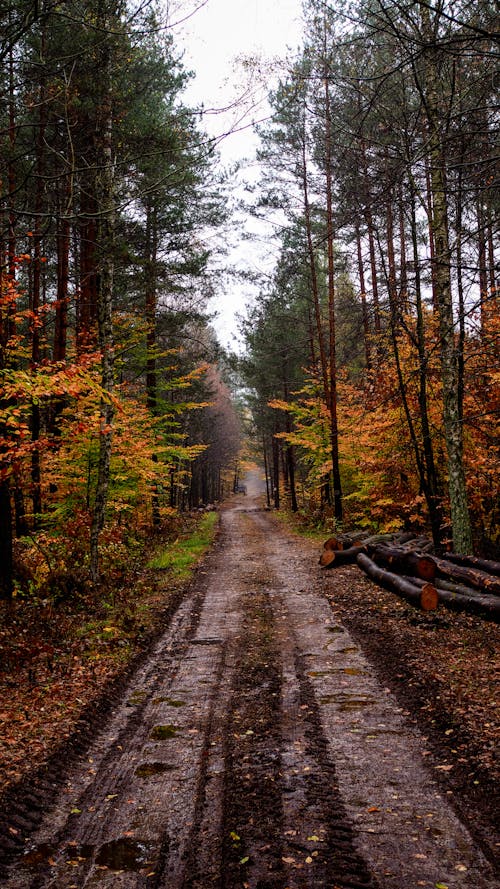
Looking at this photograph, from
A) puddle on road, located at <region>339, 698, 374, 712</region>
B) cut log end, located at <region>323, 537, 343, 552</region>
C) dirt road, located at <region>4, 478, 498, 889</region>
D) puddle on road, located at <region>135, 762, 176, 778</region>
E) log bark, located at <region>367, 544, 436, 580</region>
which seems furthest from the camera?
cut log end, located at <region>323, 537, 343, 552</region>

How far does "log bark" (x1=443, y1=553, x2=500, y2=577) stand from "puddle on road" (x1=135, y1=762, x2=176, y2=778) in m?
6.16

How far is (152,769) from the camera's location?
439cm

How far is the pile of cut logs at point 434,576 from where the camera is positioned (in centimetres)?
803

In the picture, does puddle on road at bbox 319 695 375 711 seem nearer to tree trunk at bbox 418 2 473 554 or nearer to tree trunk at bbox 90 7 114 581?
tree trunk at bbox 418 2 473 554

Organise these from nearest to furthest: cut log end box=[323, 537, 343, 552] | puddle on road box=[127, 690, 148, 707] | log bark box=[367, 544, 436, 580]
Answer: puddle on road box=[127, 690, 148, 707], log bark box=[367, 544, 436, 580], cut log end box=[323, 537, 343, 552]

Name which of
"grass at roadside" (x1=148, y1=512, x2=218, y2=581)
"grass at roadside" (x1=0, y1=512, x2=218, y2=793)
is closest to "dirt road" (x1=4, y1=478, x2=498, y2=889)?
"grass at roadside" (x1=0, y1=512, x2=218, y2=793)

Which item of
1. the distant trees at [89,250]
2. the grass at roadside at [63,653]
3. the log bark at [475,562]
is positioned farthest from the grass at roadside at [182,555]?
the log bark at [475,562]

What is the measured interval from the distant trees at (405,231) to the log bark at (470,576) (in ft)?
2.33

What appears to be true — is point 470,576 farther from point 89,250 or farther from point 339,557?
point 89,250

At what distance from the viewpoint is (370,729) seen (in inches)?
193

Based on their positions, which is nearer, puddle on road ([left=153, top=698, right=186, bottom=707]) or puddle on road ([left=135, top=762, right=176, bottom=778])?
puddle on road ([left=135, top=762, right=176, bottom=778])

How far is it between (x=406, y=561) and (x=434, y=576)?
29.4 inches

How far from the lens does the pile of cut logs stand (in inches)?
316

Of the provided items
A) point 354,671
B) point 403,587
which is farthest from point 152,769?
point 403,587
